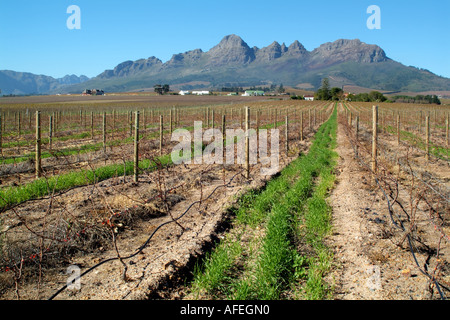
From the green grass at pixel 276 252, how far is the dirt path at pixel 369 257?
0.20m

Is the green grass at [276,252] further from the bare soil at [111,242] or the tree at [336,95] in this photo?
the tree at [336,95]

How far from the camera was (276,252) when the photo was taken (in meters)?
4.20

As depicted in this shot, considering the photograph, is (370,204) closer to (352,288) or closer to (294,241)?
(294,241)

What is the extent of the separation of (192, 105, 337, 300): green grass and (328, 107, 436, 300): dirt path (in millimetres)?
200

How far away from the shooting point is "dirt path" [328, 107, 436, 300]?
3.53m

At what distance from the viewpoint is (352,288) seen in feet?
12.0

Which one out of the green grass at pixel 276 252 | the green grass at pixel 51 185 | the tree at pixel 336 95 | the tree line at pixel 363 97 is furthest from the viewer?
the tree at pixel 336 95

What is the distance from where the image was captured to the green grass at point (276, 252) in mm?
3648

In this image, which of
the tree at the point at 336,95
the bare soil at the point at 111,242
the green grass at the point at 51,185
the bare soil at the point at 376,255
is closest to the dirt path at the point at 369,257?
the bare soil at the point at 376,255

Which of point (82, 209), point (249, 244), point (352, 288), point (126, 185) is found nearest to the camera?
point (352, 288)
